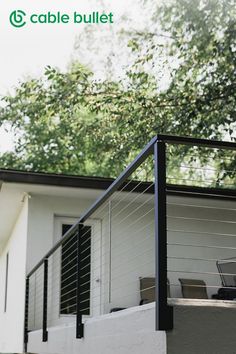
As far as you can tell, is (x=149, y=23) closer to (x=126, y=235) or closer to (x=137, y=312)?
(x=126, y=235)

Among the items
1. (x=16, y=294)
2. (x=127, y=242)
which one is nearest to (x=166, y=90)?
(x=127, y=242)

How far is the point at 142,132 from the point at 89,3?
570 cm

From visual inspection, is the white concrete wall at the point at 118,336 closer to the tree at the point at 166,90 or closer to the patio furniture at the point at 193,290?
the patio furniture at the point at 193,290

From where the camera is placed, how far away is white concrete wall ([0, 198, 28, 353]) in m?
9.29

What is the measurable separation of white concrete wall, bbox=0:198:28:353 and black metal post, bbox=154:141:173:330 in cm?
597

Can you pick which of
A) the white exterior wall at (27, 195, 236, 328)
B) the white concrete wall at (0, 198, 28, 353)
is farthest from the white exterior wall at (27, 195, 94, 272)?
the white concrete wall at (0, 198, 28, 353)

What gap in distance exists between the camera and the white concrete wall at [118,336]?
3.40 meters

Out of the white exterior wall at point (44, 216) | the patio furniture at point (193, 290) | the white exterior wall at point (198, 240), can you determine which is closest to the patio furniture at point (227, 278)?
the patio furniture at point (193, 290)

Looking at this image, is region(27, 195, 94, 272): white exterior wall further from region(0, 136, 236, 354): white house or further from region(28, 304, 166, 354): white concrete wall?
region(28, 304, 166, 354): white concrete wall

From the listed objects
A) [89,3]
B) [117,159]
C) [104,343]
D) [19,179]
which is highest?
[89,3]

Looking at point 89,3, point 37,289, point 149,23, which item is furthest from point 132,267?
point 89,3

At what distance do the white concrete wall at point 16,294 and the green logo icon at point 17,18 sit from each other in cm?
945

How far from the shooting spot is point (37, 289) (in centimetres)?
930

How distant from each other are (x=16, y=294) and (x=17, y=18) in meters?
12.0
